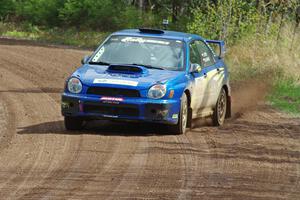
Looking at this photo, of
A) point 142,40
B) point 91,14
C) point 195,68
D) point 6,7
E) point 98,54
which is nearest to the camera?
point 195,68

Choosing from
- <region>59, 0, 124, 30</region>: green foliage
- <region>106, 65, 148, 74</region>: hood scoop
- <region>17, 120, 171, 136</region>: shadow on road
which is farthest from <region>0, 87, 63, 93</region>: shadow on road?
<region>59, 0, 124, 30</region>: green foliage

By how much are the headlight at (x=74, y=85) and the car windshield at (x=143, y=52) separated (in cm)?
92

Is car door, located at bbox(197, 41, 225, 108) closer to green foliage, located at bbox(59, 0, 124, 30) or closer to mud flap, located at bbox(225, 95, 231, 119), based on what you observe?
mud flap, located at bbox(225, 95, 231, 119)

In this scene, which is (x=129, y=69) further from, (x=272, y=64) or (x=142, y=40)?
(x=272, y=64)

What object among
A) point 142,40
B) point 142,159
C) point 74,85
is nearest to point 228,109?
point 142,40

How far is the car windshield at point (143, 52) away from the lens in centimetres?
1322

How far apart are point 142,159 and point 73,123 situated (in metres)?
2.54

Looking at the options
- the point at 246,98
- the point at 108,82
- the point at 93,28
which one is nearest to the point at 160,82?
the point at 108,82

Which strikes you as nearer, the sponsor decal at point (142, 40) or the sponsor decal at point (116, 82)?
the sponsor decal at point (116, 82)

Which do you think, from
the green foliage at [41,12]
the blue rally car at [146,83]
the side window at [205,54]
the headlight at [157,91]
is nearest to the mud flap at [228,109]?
the blue rally car at [146,83]

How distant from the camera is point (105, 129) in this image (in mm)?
12977

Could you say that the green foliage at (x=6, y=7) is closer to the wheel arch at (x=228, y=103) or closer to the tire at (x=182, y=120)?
the wheel arch at (x=228, y=103)

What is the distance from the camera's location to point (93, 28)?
41.4m

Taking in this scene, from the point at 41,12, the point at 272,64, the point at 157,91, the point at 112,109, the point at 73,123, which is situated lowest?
the point at 41,12
